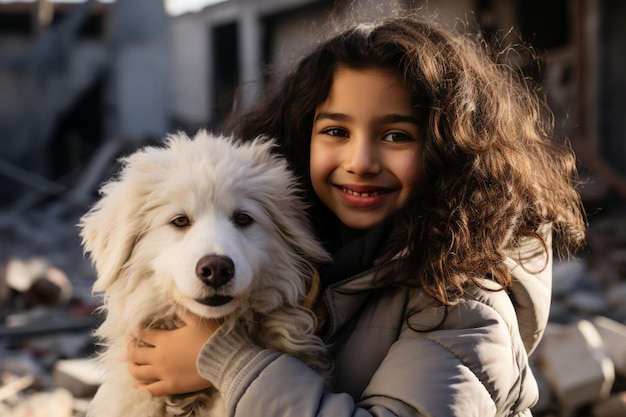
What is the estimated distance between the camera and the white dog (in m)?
2.25

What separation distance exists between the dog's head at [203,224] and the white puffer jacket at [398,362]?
0.17 metres

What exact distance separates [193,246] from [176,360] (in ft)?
1.21

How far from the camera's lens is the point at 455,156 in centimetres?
241

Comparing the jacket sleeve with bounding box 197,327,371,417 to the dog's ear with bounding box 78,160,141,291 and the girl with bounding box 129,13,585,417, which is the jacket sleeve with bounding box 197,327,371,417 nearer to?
the girl with bounding box 129,13,585,417

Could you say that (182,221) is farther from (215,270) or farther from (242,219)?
(215,270)

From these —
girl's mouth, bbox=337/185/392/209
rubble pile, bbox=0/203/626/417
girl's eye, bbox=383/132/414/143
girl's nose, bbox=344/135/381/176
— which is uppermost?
girl's eye, bbox=383/132/414/143

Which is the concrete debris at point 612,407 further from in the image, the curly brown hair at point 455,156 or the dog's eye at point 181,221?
the dog's eye at point 181,221

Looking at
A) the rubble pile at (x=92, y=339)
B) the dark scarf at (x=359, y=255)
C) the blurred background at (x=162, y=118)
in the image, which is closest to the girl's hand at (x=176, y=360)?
the dark scarf at (x=359, y=255)

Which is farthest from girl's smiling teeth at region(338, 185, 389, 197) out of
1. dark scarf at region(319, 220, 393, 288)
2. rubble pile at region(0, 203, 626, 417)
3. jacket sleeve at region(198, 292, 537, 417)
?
rubble pile at region(0, 203, 626, 417)

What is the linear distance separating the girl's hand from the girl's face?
0.64 meters

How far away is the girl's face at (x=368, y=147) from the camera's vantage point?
2.43 metres

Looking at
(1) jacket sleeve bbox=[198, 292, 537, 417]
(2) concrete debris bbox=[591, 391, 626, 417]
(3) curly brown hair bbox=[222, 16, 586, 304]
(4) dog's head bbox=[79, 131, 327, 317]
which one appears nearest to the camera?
(1) jacket sleeve bbox=[198, 292, 537, 417]

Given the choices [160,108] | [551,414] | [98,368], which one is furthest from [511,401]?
[160,108]

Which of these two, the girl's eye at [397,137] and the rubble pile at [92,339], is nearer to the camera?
the girl's eye at [397,137]
